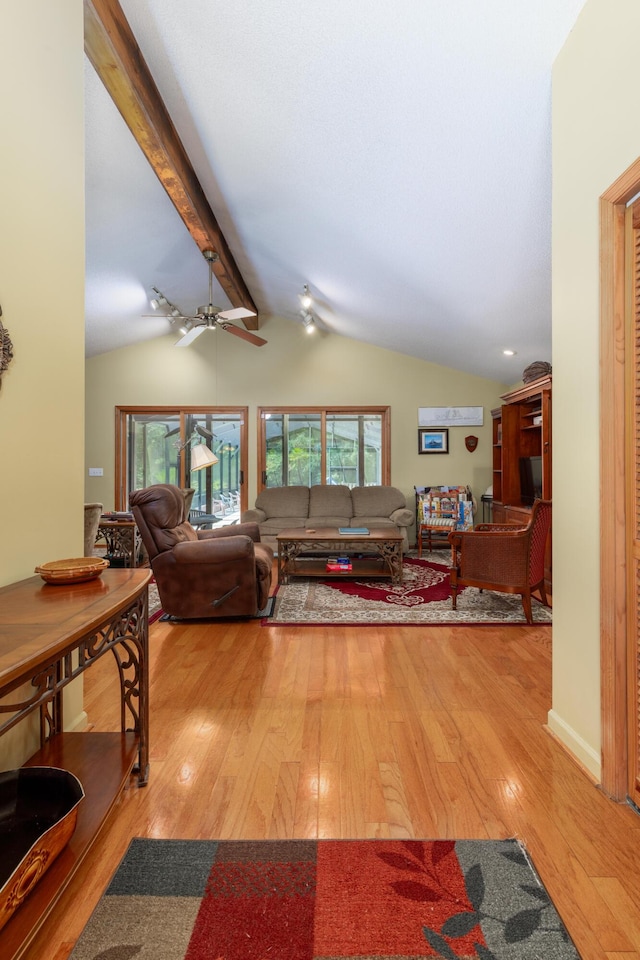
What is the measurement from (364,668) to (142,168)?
3831 millimetres

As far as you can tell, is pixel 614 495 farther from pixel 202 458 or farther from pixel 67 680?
pixel 202 458

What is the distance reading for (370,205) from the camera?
3.55m

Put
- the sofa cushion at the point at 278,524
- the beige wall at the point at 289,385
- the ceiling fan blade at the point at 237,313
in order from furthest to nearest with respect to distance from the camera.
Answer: the beige wall at the point at 289,385
the sofa cushion at the point at 278,524
the ceiling fan blade at the point at 237,313

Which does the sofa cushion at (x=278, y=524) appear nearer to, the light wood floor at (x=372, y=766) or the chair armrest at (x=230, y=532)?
the chair armrest at (x=230, y=532)

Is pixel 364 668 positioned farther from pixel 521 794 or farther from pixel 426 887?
pixel 426 887

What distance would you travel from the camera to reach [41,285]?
5.83 feet

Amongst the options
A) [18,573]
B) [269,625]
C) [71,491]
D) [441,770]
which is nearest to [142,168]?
[71,491]

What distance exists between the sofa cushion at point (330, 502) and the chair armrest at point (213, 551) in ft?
10.2

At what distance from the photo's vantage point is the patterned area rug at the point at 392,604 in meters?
3.69

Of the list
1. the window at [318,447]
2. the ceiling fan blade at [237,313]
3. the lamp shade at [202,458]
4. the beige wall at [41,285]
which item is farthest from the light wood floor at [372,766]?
the window at [318,447]

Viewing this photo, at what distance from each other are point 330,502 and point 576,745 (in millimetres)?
5057

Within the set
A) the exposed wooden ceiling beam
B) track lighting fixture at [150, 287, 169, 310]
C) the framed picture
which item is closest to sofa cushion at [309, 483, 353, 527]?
the framed picture

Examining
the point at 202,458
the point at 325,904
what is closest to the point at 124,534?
the point at 202,458

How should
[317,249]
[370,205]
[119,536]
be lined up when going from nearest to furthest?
[370,205] → [317,249] → [119,536]
